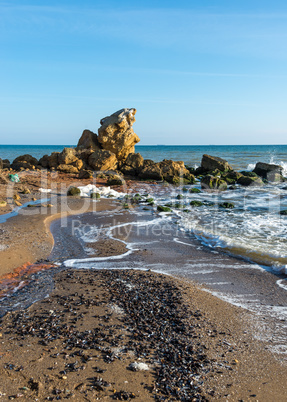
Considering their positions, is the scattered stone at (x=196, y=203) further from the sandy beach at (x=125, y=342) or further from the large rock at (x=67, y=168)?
the large rock at (x=67, y=168)

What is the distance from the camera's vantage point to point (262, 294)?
5824mm

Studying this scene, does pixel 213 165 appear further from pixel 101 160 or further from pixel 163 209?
pixel 163 209

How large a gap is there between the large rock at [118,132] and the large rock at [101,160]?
1.42 meters

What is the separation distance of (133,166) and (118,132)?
301 cm

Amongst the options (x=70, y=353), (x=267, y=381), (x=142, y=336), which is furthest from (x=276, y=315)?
(x=70, y=353)

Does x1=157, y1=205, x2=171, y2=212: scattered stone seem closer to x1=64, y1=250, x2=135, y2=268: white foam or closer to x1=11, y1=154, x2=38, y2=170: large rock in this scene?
x1=64, y1=250, x2=135, y2=268: white foam

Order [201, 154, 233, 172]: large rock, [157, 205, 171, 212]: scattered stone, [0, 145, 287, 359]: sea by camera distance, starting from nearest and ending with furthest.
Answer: [0, 145, 287, 359]: sea, [157, 205, 171, 212]: scattered stone, [201, 154, 233, 172]: large rock

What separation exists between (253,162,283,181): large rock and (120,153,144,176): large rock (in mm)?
10410

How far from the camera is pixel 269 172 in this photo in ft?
87.6

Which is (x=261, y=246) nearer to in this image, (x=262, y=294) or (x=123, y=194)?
(x=262, y=294)

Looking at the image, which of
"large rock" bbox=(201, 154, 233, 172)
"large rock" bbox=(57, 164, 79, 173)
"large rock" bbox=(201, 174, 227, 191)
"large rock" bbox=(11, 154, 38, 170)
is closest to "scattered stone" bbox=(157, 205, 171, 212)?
"large rock" bbox=(201, 174, 227, 191)

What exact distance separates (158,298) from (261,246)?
172 inches

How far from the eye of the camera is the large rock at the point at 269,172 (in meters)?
26.0

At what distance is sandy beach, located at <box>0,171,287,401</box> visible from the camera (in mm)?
3348
